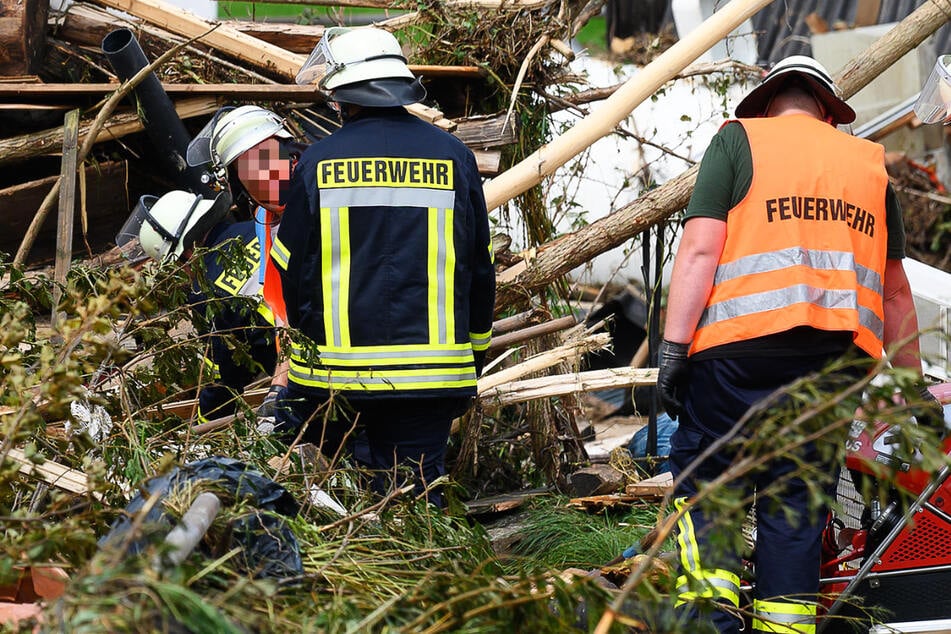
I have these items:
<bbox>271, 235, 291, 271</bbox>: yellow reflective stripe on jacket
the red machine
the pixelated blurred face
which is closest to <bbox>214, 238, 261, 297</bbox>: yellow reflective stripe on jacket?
Result: the pixelated blurred face

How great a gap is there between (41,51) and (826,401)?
4.99m

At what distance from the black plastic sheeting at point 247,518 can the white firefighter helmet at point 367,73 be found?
160 centimetres

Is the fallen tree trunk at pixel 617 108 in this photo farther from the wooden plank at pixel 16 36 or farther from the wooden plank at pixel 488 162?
the wooden plank at pixel 16 36

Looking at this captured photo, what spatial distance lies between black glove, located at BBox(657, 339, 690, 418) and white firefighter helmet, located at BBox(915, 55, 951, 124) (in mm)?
→ 1402

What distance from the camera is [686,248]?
3.39 metres

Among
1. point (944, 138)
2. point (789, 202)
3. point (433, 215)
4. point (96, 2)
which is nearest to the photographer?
point (789, 202)

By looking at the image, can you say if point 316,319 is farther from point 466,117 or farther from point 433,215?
point 466,117

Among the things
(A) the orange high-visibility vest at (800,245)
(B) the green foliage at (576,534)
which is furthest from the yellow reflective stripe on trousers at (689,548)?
(B) the green foliage at (576,534)

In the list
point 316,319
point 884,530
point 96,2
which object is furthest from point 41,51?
point 884,530

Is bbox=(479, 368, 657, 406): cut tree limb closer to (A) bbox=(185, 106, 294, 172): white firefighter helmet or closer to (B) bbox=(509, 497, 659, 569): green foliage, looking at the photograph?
(B) bbox=(509, 497, 659, 569): green foliage

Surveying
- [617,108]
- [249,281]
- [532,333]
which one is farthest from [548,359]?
[249,281]

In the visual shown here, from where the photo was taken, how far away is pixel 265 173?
440 centimetres

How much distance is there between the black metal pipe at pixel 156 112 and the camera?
17.2 feet

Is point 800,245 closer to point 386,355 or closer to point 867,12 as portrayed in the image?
point 386,355
